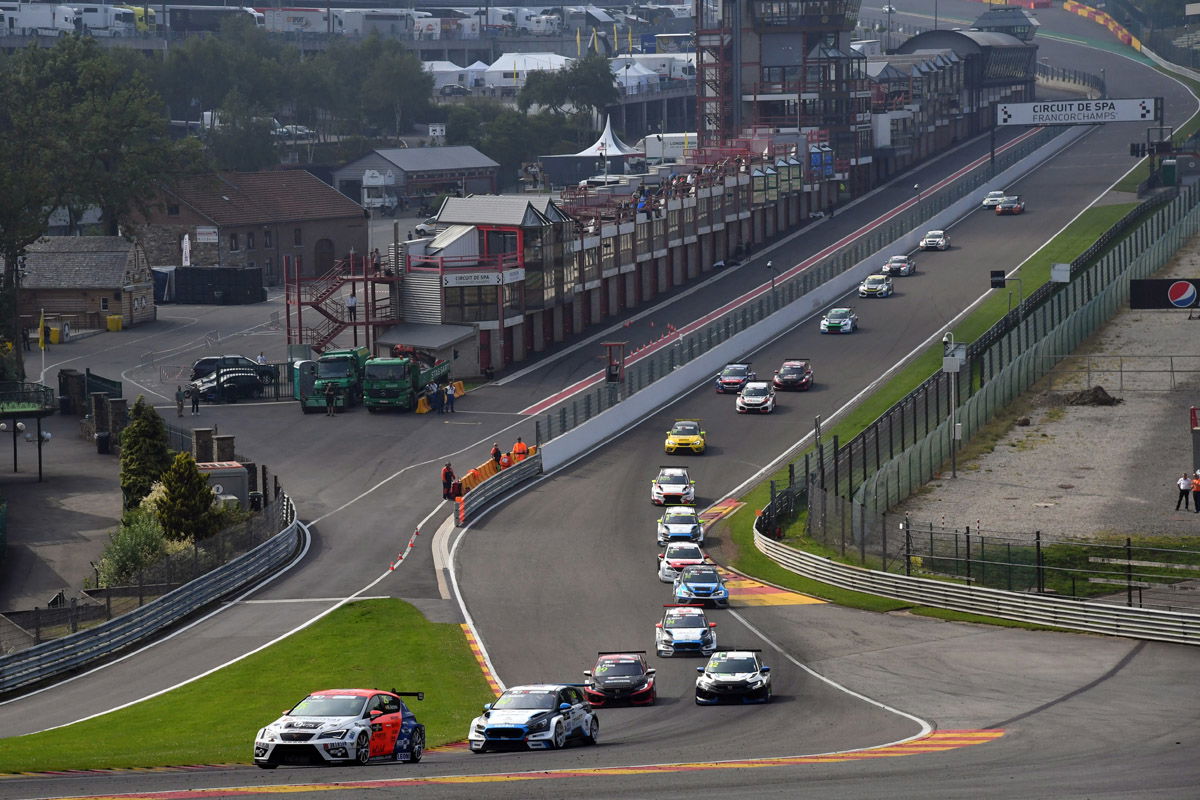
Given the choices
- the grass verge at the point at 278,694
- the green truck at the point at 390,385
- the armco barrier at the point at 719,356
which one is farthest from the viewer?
the green truck at the point at 390,385

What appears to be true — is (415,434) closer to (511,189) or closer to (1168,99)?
(511,189)

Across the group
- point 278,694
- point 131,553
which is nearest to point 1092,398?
point 131,553

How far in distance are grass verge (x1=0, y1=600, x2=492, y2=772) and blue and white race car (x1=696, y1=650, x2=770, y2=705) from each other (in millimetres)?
5071

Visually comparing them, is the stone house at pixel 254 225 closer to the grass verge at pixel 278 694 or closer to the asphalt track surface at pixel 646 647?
the asphalt track surface at pixel 646 647

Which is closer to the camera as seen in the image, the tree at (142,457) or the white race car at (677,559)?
the white race car at (677,559)

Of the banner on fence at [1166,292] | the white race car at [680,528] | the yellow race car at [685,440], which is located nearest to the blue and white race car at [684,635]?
the white race car at [680,528]

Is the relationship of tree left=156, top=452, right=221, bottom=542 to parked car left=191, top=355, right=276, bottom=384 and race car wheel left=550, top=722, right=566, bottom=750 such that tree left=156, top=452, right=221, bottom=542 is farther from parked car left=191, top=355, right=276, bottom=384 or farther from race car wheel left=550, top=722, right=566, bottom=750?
parked car left=191, top=355, right=276, bottom=384

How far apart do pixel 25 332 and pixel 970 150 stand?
89.1 metres

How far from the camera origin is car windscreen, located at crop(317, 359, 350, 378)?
80312mm

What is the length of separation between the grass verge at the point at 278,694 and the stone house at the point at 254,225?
242 feet

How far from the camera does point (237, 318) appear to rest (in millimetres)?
105438

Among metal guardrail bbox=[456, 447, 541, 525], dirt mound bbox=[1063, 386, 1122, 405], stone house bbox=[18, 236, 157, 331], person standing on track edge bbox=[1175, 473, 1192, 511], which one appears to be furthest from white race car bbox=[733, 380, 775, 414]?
stone house bbox=[18, 236, 157, 331]

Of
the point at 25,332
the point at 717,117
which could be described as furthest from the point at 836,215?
the point at 25,332

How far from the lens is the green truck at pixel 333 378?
7981 centimetres
